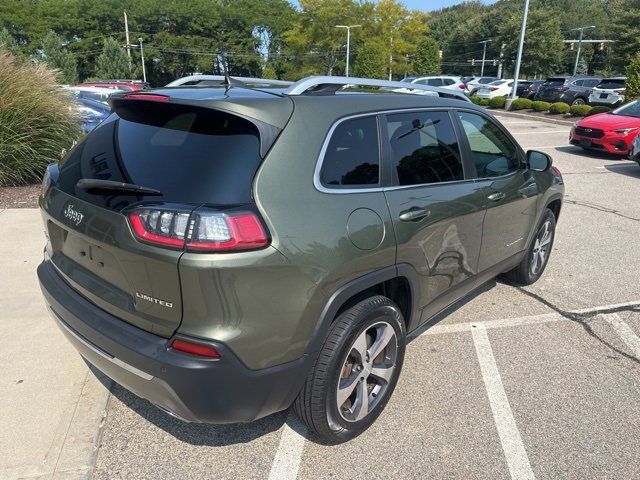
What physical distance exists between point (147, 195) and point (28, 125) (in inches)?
252

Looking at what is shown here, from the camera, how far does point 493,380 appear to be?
10.6ft

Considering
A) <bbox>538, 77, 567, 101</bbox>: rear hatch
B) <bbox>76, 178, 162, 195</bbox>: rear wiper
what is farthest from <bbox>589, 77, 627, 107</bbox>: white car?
<bbox>76, 178, 162, 195</bbox>: rear wiper

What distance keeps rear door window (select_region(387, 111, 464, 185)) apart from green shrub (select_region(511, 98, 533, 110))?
23159mm

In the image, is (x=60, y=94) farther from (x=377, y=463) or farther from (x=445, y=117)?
(x=377, y=463)

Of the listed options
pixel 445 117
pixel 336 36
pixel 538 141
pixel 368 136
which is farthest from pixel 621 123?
pixel 336 36

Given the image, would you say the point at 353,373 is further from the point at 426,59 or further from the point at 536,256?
the point at 426,59

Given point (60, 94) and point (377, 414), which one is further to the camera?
point (60, 94)

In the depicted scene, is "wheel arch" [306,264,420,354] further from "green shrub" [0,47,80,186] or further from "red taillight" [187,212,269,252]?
"green shrub" [0,47,80,186]

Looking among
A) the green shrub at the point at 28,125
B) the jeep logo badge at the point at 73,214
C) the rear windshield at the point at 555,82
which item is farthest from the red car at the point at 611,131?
the rear windshield at the point at 555,82

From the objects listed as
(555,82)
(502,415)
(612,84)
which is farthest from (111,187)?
(555,82)

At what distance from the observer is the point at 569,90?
26.3 metres

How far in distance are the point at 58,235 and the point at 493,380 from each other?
9.00ft

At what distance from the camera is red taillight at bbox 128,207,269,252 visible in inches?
75.6

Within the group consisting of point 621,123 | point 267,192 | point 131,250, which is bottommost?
point 621,123
